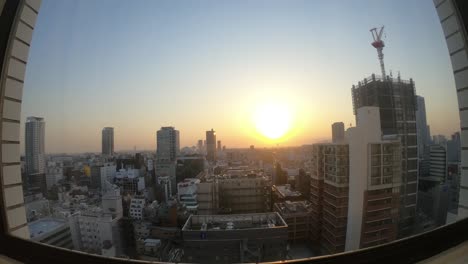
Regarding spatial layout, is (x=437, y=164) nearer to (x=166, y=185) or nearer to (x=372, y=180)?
(x=372, y=180)

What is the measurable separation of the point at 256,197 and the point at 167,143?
6.40 ft

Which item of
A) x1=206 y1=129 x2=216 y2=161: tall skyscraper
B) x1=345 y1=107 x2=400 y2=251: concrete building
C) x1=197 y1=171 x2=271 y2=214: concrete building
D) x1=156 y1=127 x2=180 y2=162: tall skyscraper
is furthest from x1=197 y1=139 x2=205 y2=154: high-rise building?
x1=345 y1=107 x2=400 y2=251: concrete building

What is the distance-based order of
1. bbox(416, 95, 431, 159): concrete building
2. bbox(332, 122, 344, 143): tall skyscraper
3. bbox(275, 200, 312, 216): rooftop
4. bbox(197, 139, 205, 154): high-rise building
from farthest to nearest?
bbox(197, 139, 205, 154): high-rise building, bbox(275, 200, 312, 216): rooftop, bbox(332, 122, 344, 143): tall skyscraper, bbox(416, 95, 431, 159): concrete building

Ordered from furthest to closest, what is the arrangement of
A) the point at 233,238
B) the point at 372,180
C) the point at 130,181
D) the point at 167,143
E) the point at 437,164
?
the point at 167,143 < the point at 130,181 < the point at 372,180 < the point at 233,238 < the point at 437,164

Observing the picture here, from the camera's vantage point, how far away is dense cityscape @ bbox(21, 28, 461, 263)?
7.73 feet

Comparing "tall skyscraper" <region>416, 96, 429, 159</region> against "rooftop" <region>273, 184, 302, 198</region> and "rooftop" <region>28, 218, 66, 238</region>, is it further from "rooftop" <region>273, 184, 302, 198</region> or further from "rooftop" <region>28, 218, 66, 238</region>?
"rooftop" <region>28, 218, 66, 238</region>

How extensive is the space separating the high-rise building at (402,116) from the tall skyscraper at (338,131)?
0.70 ft

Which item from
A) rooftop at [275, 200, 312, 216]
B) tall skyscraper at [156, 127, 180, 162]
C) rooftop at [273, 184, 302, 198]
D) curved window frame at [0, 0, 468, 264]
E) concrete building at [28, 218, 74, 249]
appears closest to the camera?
curved window frame at [0, 0, 468, 264]

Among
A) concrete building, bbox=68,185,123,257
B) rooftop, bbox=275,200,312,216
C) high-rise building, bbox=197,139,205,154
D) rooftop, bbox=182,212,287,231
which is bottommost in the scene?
rooftop, bbox=275,200,312,216

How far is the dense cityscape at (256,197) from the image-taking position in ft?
7.73

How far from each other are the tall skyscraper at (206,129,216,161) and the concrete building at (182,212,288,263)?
5.08 feet

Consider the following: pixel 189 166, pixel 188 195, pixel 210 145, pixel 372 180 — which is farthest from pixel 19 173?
pixel 189 166

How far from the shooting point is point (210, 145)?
445cm

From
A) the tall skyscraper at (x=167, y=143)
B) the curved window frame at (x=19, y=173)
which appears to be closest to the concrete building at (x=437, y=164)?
the curved window frame at (x=19, y=173)
